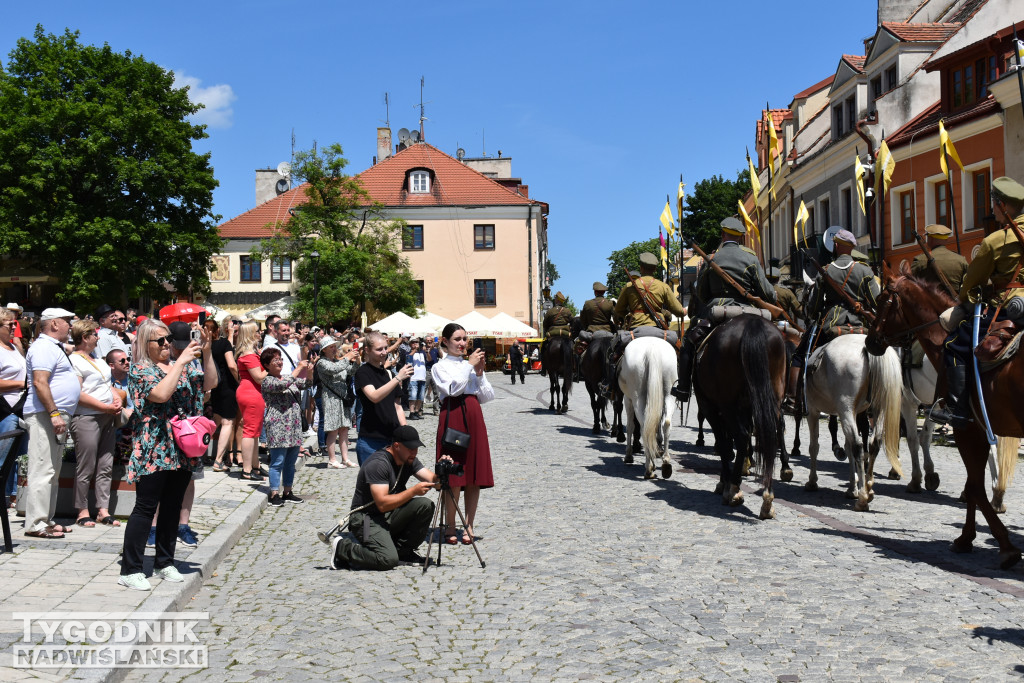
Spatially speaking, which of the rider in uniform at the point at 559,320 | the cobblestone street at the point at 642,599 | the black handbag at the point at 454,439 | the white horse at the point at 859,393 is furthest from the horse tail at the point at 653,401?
the rider in uniform at the point at 559,320

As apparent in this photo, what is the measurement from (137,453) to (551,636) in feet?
10.4

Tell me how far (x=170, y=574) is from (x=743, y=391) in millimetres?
5445

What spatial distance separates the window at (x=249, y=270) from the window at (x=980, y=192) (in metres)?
45.3

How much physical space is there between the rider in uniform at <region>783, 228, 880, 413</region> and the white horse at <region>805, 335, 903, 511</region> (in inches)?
14.9

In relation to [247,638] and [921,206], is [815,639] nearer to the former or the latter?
[247,638]

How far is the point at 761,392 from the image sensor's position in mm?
9203

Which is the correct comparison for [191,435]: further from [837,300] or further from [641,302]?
[641,302]

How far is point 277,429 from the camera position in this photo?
1068 centimetres

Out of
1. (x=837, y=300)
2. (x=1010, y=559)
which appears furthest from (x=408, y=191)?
(x=1010, y=559)

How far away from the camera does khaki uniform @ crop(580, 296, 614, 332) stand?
18.0 m

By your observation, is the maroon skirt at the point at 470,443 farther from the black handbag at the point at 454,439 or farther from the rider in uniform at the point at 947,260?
the rider in uniform at the point at 947,260

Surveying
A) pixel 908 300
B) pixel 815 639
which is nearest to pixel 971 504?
pixel 908 300

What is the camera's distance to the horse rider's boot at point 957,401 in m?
7.28

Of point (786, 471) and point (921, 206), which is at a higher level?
point (921, 206)
